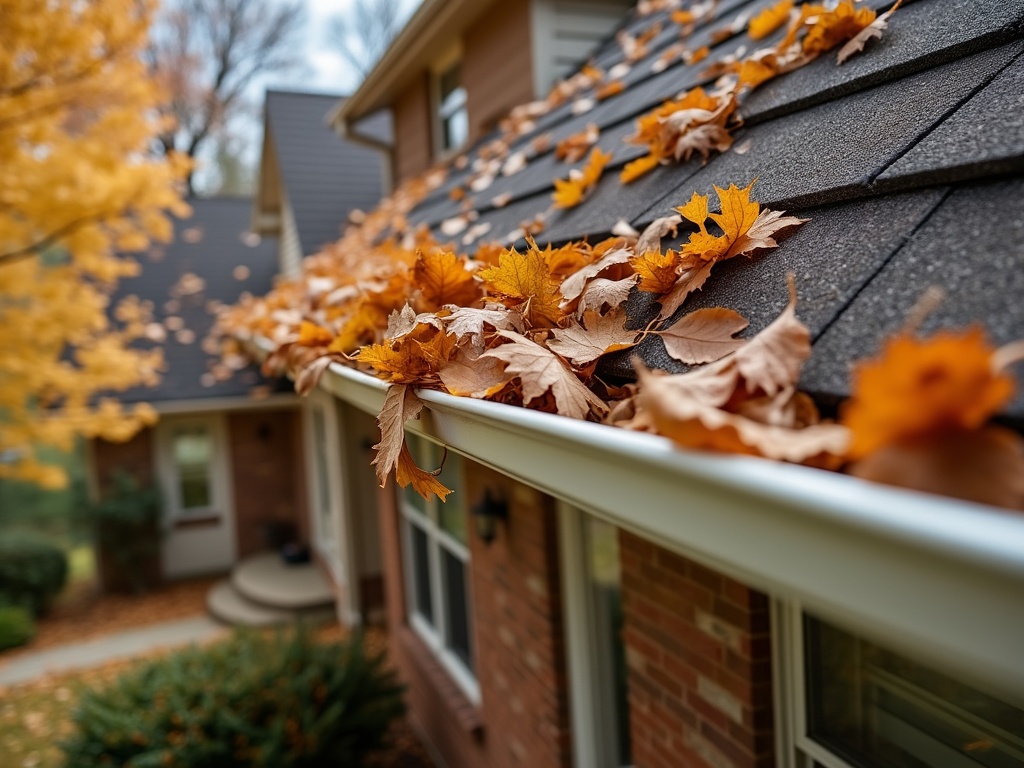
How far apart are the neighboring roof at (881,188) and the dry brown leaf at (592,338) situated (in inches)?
1.4

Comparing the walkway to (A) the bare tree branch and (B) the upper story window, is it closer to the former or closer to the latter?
(B) the upper story window

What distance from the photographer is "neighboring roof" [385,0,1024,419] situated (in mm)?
973

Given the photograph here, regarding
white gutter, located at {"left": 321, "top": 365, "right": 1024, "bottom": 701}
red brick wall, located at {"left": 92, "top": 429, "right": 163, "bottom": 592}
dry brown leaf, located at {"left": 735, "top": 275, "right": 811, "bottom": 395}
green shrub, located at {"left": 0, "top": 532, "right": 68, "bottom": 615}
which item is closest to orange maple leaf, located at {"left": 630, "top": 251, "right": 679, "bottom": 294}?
dry brown leaf, located at {"left": 735, "top": 275, "right": 811, "bottom": 395}

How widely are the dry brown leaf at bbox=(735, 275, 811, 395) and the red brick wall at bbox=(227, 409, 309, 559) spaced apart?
38.8 ft

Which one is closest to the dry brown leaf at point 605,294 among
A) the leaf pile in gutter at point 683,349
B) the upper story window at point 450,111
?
the leaf pile in gutter at point 683,349

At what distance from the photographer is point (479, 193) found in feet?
14.5

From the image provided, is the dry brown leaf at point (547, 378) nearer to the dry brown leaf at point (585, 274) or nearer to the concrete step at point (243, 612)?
the dry brown leaf at point (585, 274)

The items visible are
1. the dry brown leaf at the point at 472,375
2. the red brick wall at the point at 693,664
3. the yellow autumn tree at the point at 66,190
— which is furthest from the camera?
the yellow autumn tree at the point at 66,190

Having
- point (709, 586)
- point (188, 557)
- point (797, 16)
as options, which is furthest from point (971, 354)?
point (188, 557)

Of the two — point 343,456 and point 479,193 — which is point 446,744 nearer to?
point 343,456

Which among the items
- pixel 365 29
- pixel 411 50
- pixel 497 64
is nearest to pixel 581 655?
pixel 497 64

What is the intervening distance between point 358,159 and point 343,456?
18.8 ft

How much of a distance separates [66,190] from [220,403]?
4.89 m

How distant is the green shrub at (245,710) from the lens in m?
4.50
